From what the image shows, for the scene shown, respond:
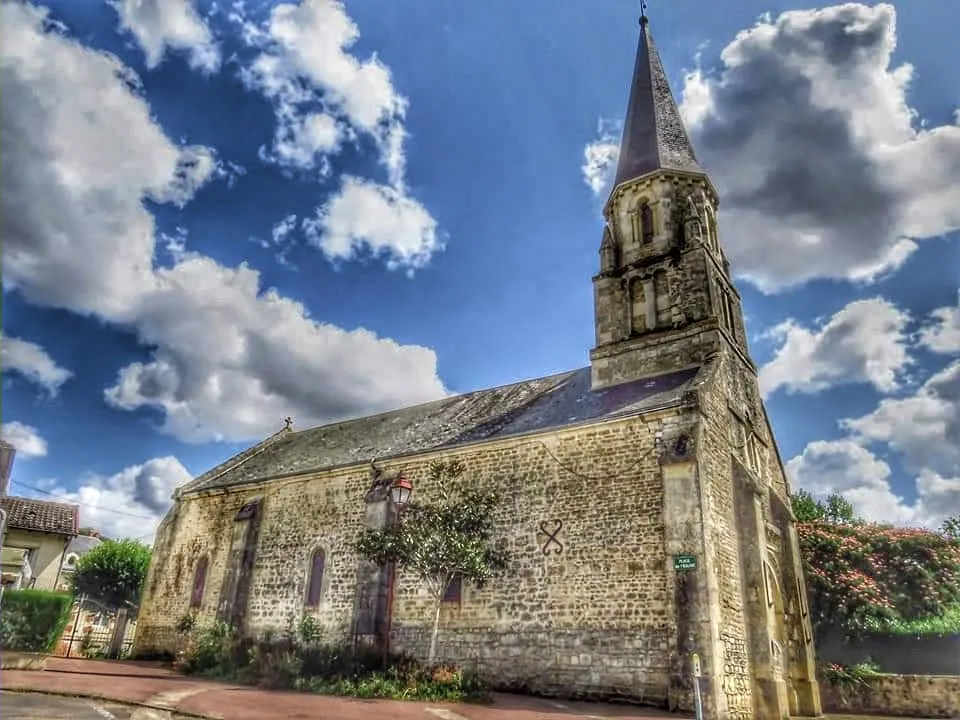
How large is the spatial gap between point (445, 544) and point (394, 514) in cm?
→ 382

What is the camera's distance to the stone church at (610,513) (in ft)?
47.5

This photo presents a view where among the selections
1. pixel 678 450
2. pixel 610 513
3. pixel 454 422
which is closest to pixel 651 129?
pixel 454 422

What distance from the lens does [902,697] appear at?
1922cm

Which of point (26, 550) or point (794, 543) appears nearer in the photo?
point (794, 543)

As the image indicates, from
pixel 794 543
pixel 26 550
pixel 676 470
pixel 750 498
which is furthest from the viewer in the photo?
pixel 26 550

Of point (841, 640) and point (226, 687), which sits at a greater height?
point (841, 640)

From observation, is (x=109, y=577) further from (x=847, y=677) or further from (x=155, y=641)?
(x=847, y=677)

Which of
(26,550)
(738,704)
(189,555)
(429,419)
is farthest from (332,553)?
(26,550)

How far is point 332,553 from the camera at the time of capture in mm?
20234

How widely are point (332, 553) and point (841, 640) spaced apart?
19.2 metres

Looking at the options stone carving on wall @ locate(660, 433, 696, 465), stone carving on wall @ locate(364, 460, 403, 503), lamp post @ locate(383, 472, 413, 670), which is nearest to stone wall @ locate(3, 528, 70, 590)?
stone carving on wall @ locate(364, 460, 403, 503)

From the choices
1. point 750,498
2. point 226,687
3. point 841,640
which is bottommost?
point 226,687

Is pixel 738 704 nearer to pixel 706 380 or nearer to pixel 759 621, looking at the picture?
pixel 759 621

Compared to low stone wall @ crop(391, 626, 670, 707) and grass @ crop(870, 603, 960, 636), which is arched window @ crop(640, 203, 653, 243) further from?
grass @ crop(870, 603, 960, 636)
